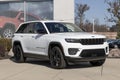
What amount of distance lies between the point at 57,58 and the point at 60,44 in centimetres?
56

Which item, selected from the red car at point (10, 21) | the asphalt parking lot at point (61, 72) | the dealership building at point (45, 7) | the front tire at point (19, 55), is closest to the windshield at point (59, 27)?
the asphalt parking lot at point (61, 72)

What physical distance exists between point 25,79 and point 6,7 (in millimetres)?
13299

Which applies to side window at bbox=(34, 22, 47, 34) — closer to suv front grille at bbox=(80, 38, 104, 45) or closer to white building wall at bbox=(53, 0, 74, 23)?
suv front grille at bbox=(80, 38, 104, 45)

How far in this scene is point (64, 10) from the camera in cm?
2208

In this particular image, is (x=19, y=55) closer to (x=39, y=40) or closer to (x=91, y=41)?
(x=39, y=40)

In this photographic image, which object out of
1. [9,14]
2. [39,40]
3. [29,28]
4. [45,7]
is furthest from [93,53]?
[9,14]

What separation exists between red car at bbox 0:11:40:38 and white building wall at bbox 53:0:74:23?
1684mm

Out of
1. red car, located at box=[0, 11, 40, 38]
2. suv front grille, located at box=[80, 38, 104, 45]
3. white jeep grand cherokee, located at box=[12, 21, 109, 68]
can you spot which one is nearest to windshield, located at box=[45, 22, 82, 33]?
white jeep grand cherokee, located at box=[12, 21, 109, 68]

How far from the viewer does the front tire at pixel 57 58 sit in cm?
1255

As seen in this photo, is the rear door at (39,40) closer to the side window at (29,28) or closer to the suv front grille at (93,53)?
the side window at (29,28)

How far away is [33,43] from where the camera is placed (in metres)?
14.1

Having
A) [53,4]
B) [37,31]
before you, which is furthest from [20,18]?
[37,31]

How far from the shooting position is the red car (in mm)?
23109

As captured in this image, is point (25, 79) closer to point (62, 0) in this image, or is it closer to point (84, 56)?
point (84, 56)
